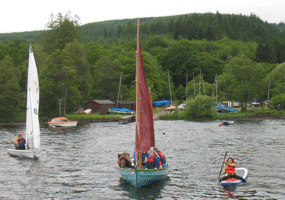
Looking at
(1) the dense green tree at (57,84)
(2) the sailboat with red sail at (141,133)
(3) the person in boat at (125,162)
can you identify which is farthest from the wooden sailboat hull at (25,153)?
(1) the dense green tree at (57,84)

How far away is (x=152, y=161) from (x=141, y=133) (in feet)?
7.53

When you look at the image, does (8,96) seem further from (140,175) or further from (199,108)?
(140,175)

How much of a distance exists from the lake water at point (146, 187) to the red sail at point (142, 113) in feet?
11.7

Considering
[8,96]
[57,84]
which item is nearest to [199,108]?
[57,84]

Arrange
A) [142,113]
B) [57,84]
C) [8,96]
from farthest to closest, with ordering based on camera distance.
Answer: [57,84]
[8,96]
[142,113]

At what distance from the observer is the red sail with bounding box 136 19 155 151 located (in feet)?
87.0

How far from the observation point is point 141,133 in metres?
27.2

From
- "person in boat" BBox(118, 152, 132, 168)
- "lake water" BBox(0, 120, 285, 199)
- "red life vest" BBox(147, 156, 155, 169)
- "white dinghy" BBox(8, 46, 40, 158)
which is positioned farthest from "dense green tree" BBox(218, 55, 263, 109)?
"red life vest" BBox(147, 156, 155, 169)

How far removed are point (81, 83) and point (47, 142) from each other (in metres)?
53.9

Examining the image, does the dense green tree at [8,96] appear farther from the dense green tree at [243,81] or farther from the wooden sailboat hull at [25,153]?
the dense green tree at [243,81]

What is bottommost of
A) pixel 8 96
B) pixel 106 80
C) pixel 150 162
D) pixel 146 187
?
pixel 146 187

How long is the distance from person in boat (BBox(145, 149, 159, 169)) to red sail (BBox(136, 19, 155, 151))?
60 cm

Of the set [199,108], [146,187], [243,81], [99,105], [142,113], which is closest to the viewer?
[142,113]

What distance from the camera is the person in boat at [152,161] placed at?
2730cm
